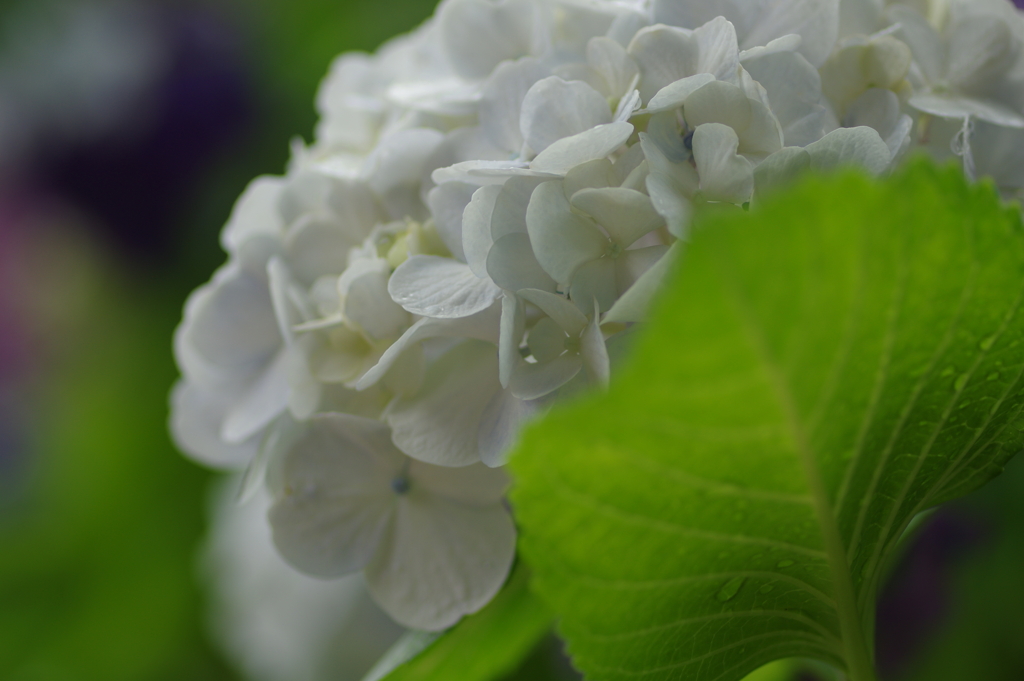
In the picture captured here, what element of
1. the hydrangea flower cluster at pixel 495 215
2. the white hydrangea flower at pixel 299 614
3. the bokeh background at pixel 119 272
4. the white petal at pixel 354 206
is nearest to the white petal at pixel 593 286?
the hydrangea flower cluster at pixel 495 215

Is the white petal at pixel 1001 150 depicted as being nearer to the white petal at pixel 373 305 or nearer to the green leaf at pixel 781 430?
the green leaf at pixel 781 430

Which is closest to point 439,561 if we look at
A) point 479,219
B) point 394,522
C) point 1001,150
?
point 394,522

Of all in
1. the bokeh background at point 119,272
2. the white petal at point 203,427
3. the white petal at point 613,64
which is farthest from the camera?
the bokeh background at point 119,272

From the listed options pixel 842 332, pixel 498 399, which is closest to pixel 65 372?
pixel 498 399

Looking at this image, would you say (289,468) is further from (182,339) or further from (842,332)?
(842,332)

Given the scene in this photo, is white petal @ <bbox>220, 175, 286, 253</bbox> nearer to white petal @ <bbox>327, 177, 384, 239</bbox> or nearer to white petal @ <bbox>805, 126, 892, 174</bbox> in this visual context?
white petal @ <bbox>327, 177, 384, 239</bbox>

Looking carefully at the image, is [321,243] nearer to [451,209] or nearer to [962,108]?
[451,209]
